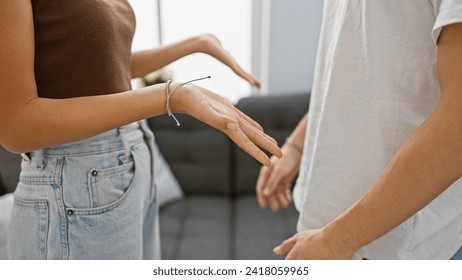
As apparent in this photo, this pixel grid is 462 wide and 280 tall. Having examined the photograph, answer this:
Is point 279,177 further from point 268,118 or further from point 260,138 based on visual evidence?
point 268,118

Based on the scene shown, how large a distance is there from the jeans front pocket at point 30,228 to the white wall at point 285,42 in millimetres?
1762

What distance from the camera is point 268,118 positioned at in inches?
79.4

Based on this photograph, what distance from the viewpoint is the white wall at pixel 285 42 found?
7.10 feet

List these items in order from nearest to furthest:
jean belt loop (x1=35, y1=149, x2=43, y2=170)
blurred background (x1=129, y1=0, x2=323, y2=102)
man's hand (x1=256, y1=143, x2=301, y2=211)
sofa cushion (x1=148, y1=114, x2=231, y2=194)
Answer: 1. jean belt loop (x1=35, y1=149, x2=43, y2=170)
2. man's hand (x1=256, y1=143, x2=301, y2=211)
3. sofa cushion (x1=148, y1=114, x2=231, y2=194)
4. blurred background (x1=129, y1=0, x2=323, y2=102)

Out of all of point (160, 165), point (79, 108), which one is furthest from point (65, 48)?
point (160, 165)

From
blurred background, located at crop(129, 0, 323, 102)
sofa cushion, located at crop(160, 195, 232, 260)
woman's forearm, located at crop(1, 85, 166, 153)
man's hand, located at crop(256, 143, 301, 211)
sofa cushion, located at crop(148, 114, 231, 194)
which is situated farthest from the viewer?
blurred background, located at crop(129, 0, 323, 102)

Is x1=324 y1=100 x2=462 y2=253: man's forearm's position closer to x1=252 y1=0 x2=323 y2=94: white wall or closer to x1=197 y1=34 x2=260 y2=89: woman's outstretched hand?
x1=197 y1=34 x2=260 y2=89: woman's outstretched hand

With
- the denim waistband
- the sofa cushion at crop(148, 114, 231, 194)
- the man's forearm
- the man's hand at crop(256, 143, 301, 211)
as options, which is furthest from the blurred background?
the man's forearm

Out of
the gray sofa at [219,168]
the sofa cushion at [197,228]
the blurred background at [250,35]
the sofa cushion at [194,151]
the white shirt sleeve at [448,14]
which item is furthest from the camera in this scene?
the blurred background at [250,35]

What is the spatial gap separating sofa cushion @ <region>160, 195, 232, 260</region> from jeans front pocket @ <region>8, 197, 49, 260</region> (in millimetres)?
977

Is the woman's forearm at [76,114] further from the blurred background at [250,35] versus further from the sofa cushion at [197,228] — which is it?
the blurred background at [250,35]

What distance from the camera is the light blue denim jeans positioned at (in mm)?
663

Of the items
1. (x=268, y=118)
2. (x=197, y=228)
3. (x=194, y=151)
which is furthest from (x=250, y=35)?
(x=197, y=228)

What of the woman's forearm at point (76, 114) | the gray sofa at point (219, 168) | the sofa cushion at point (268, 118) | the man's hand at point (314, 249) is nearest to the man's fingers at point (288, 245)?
the man's hand at point (314, 249)
